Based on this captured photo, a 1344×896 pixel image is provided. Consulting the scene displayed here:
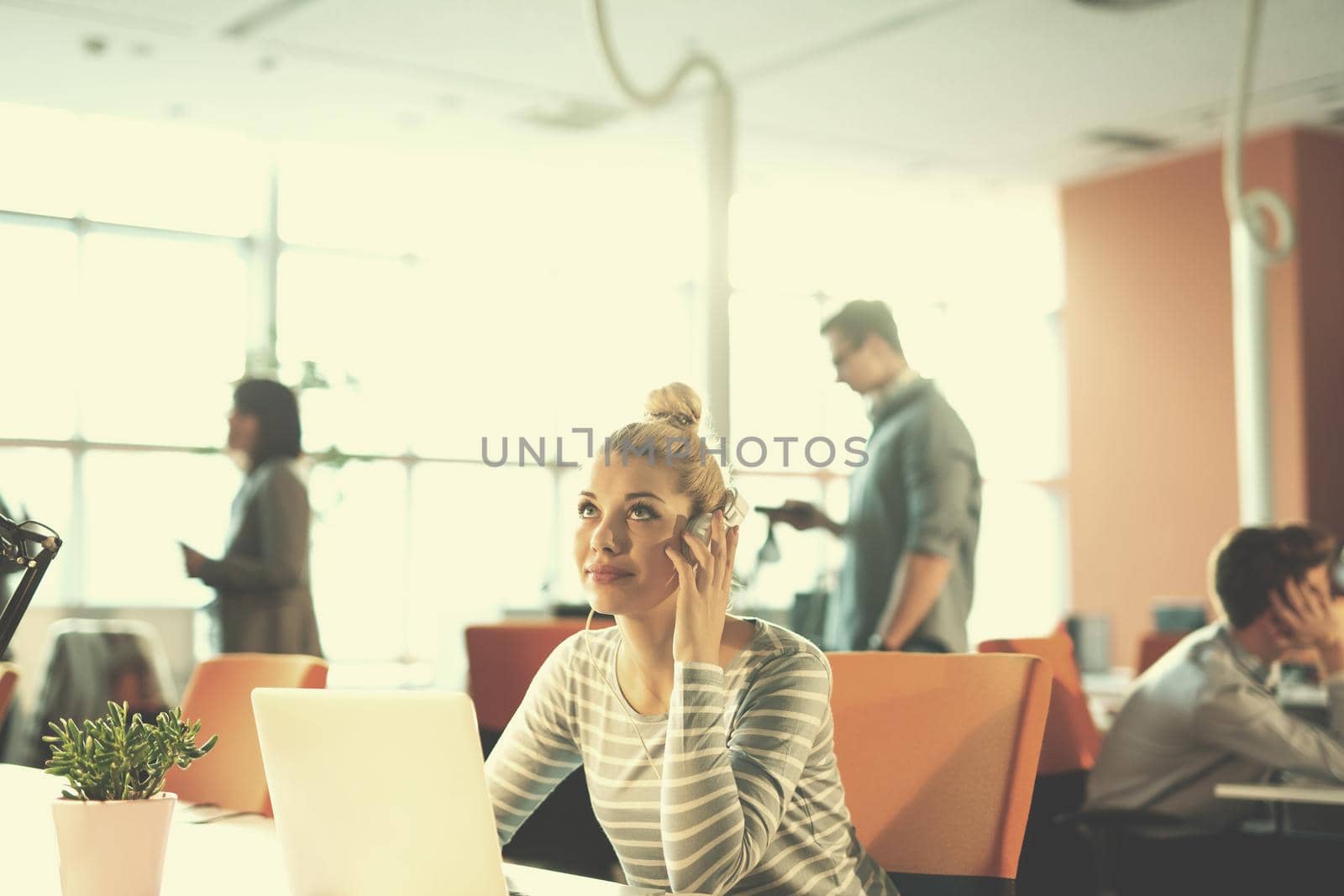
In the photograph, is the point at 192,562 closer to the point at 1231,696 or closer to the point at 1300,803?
the point at 1231,696

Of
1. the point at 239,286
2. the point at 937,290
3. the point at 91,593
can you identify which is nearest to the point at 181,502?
the point at 91,593

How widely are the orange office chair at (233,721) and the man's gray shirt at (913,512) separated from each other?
152cm

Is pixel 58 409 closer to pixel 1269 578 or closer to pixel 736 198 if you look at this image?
pixel 736 198

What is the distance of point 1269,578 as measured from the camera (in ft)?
10.1

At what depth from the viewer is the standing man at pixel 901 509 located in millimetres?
3410

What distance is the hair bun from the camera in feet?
6.34

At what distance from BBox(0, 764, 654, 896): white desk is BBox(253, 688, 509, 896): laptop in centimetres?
4

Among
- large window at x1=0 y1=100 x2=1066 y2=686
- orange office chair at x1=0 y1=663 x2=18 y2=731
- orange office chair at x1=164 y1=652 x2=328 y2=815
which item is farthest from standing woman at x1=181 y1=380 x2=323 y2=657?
large window at x1=0 y1=100 x2=1066 y2=686

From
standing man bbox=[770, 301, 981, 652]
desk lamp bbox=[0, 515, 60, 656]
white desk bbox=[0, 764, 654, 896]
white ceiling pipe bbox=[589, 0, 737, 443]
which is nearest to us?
desk lamp bbox=[0, 515, 60, 656]

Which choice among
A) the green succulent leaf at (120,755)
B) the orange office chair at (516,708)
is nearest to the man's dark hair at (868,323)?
the orange office chair at (516,708)

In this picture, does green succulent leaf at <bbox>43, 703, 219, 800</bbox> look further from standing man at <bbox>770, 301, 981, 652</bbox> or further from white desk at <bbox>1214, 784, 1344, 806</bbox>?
standing man at <bbox>770, 301, 981, 652</bbox>

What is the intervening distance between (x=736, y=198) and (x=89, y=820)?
9249mm

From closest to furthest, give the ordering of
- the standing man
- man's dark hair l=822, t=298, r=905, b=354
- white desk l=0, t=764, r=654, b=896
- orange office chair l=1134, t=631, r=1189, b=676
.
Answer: white desk l=0, t=764, r=654, b=896 < the standing man < man's dark hair l=822, t=298, r=905, b=354 < orange office chair l=1134, t=631, r=1189, b=676

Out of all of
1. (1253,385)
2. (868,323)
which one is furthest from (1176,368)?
(868,323)
